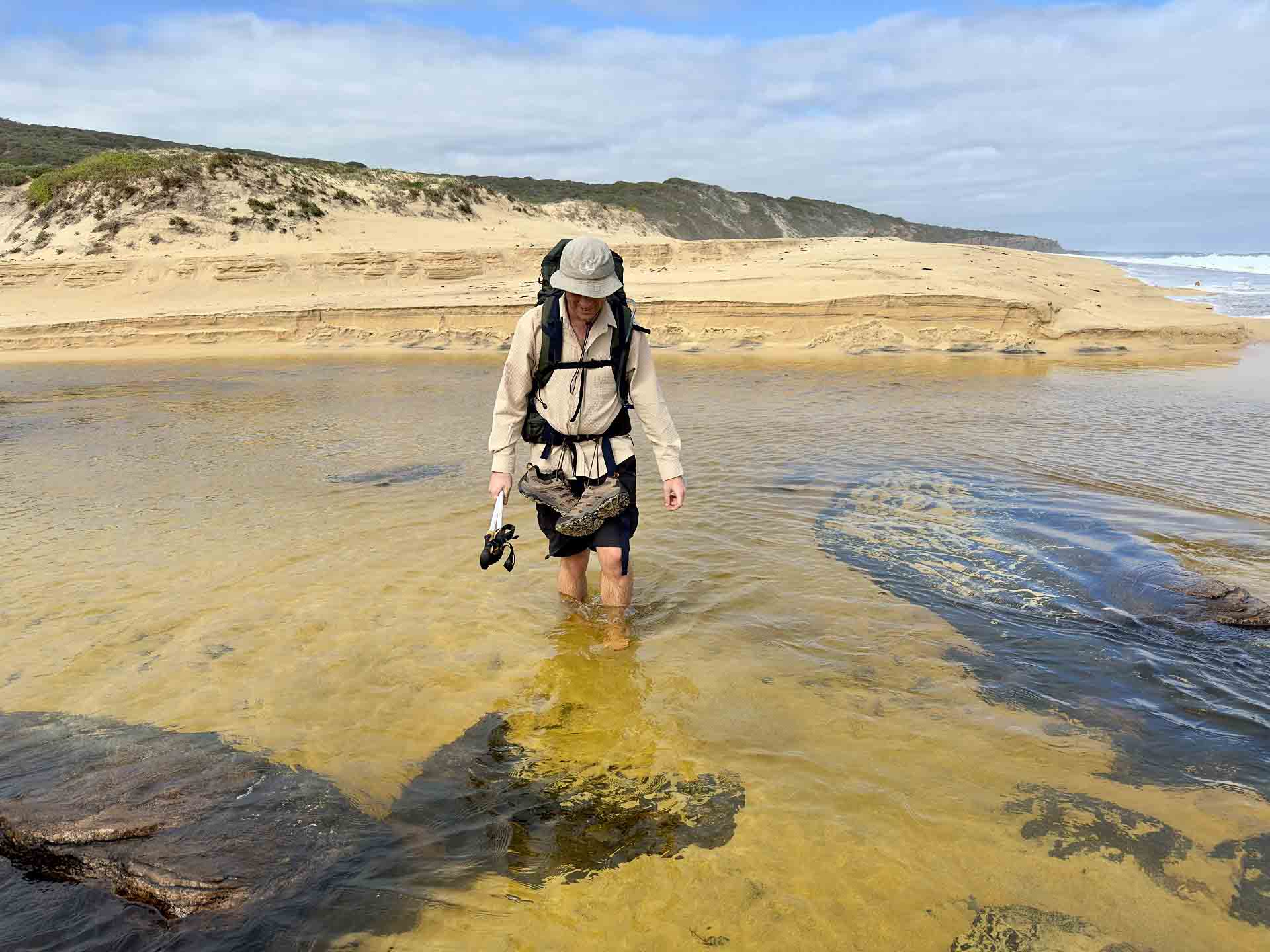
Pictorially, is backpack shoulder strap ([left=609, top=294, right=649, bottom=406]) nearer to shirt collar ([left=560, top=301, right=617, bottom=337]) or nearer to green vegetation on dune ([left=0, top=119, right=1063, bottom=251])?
shirt collar ([left=560, top=301, right=617, bottom=337])

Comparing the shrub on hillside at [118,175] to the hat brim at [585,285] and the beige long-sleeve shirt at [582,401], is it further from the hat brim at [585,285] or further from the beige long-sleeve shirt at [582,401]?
the hat brim at [585,285]

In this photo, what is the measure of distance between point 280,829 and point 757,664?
2.12m

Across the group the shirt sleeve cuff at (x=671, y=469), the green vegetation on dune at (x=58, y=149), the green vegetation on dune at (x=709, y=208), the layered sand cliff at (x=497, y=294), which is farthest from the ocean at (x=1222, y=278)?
the green vegetation on dune at (x=58, y=149)

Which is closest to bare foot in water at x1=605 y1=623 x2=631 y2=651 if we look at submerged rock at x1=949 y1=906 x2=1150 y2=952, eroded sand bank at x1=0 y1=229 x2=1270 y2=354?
submerged rock at x1=949 y1=906 x2=1150 y2=952

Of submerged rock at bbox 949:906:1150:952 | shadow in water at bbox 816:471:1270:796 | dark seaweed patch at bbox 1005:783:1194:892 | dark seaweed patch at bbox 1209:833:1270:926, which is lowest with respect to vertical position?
submerged rock at bbox 949:906:1150:952

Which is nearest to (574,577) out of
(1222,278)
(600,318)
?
(600,318)

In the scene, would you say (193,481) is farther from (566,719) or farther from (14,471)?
(566,719)

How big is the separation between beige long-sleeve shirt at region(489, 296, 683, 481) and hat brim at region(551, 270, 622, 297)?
202 mm

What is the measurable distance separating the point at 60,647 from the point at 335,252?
71.8ft

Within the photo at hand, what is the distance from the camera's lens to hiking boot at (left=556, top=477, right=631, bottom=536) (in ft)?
12.5

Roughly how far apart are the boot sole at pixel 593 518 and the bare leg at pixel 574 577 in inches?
14.6

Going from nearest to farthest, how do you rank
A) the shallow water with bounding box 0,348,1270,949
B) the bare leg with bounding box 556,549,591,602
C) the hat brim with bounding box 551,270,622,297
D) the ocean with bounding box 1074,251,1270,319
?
1. the shallow water with bounding box 0,348,1270,949
2. the hat brim with bounding box 551,270,622,297
3. the bare leg with bounding box 556,549,591,602
4. the ocean with bounding box 1074,251,1270,319

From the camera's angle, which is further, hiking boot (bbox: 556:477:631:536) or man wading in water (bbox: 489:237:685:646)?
hiking boot (bbox: 556:477:631:536)

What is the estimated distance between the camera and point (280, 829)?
252 cm
